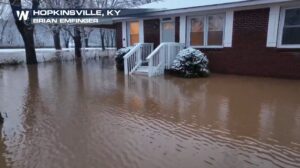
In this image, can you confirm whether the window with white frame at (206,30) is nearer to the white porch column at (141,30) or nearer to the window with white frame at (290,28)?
the window with white frame at (290,28)

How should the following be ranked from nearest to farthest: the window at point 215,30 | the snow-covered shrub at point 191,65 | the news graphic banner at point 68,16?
the snow-covered shrub at point 191,65 < the window at point 215,30 < the news graphic banner at point 68,16

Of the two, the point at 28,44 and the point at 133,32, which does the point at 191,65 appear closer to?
the point at 133,32

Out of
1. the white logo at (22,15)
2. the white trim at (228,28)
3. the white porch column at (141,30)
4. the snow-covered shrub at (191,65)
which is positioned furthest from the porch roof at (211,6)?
the white logo at (22,15)

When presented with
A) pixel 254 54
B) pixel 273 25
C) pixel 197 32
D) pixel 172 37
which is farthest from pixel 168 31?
pixel 273 25

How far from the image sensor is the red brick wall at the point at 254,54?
32.4 ft

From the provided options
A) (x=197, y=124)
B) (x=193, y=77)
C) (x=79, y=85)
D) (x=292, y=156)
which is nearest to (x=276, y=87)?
(x=193, y=77)

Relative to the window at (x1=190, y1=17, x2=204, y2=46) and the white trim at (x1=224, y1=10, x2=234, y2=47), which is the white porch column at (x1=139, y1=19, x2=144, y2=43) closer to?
the window at (x1=190, y1=17, x2=204, y2=46)

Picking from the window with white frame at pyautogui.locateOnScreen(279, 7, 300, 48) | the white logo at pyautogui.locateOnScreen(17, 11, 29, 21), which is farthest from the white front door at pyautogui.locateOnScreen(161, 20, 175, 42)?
the white logo at pyautogui.locateOnScreen(17, 11, 29, 21)

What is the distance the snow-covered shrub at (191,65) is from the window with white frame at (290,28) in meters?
3.08

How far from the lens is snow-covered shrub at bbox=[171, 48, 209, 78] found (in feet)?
34.8

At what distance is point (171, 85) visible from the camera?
9117 millimetres

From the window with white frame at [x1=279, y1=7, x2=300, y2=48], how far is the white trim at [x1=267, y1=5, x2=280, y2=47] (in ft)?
0.62

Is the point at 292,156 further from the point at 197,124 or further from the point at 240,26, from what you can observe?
the point at 240,26

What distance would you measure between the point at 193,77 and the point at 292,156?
7044mm
